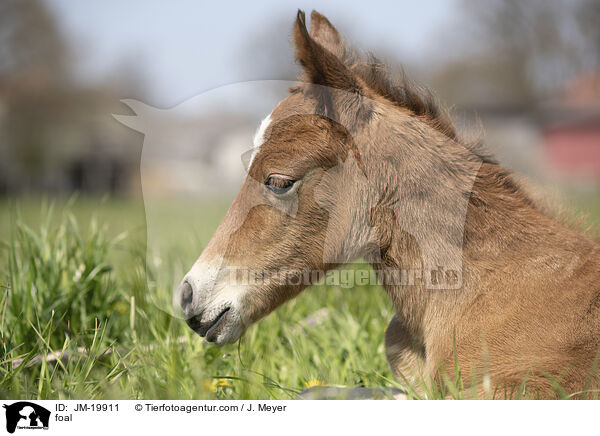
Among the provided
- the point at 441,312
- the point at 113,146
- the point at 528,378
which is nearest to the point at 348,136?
the point at 441,312

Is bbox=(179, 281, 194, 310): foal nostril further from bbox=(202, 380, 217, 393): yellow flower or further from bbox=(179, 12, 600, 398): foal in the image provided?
bbox=(202, 380, 217, 393): yellow flower

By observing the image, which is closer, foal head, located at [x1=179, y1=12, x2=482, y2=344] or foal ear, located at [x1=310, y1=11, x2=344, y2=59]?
foal head, located at [x1=179, y1=12, x2=482, y2=344]

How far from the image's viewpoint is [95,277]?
308 centimetres

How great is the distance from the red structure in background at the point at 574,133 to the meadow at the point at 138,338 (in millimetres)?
19298

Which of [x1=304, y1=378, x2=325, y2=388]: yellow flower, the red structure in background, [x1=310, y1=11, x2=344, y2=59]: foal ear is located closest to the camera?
[x1=310, y1=11, x2=344, y2=59]: foal ear

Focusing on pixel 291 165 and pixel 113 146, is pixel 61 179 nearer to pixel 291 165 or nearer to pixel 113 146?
pixel 113 146

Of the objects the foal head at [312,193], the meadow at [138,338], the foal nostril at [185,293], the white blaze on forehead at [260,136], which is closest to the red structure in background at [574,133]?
the meadow at [138,338]

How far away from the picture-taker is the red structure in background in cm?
1977

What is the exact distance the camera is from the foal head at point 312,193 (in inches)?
79.0

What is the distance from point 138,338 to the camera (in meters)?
2.82

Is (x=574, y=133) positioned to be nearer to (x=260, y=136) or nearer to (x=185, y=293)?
(x=260, y=136)
